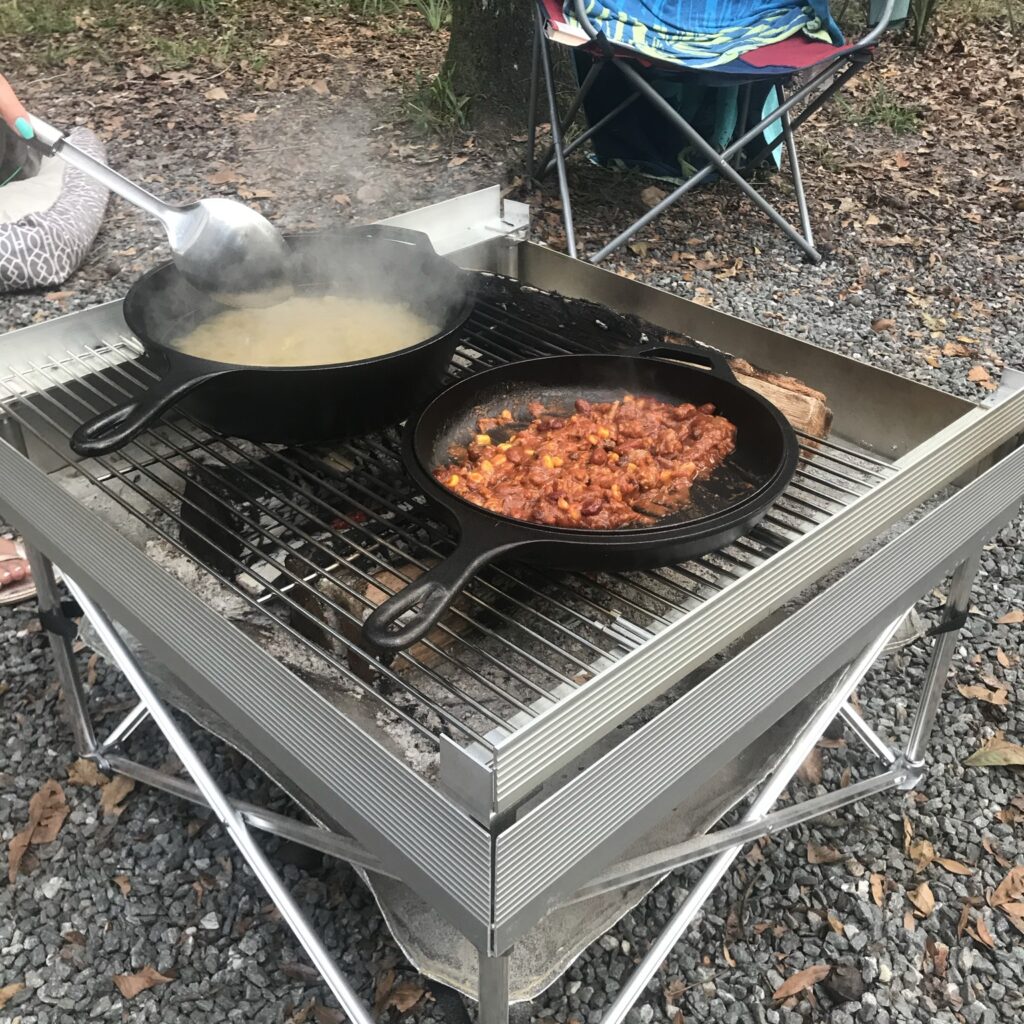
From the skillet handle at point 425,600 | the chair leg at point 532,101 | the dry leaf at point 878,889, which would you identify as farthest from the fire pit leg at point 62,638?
the chair leg at point 532,101

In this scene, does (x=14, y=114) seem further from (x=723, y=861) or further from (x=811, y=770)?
(x=811, y=770)

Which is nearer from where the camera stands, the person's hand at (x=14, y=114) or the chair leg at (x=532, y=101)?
the person's hand at (x=14, y=114)

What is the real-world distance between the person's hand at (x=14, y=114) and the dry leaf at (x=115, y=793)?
4.72 feet

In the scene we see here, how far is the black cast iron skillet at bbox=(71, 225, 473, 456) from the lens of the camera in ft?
4.85

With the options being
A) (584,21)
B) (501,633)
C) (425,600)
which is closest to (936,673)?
(501,633)

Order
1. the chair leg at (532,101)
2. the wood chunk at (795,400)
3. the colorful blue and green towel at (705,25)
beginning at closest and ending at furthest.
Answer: the wood chunk at (795,400)
the colorful blue and green towel at (705,25)
the chair leg at (532,101)

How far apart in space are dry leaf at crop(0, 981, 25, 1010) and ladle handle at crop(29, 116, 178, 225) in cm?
152

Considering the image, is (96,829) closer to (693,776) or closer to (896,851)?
(693,776)

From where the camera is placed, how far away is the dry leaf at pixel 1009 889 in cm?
204

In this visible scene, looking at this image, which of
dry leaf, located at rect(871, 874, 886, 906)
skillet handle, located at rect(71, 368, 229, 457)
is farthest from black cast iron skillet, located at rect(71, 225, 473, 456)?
dry leaf, located at rect(871, 874, 886, 906)

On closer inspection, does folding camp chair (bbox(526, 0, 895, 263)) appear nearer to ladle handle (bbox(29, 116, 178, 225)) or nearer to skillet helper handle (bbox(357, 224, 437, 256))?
skillet helper handle (bbox(357, 224, 437, 256))

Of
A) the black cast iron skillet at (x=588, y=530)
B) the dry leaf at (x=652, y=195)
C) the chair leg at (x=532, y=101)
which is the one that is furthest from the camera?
the dry leaf at (x=652, y=195)

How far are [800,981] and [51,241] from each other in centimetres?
413

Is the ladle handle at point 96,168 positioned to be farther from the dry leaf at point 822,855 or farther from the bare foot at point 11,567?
the dry leaf at point 822,855
